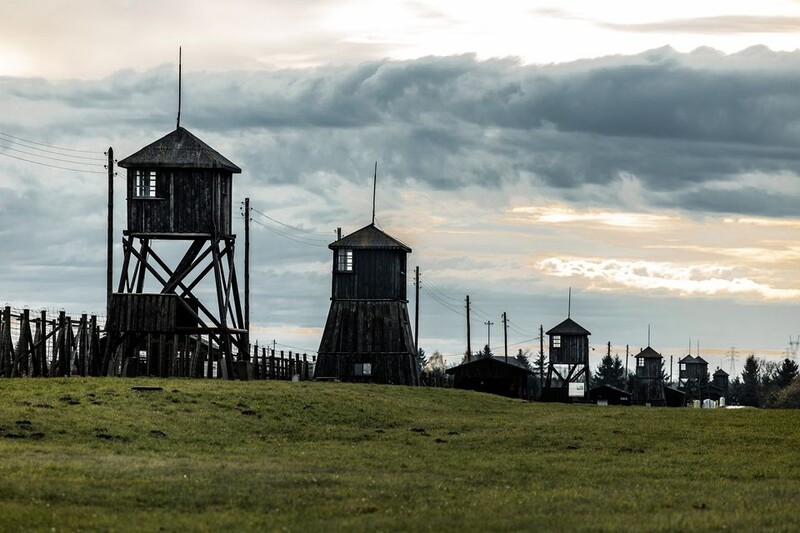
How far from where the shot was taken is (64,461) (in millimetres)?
31438

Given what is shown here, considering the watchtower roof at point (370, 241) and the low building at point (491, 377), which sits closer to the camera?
the watchtower roof at point (370, 241)

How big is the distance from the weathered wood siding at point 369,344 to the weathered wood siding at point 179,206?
75.4 ft

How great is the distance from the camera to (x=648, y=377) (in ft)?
580

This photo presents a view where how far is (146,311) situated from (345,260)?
2575cm

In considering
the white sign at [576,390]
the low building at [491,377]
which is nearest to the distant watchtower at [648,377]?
the white sign at [576,390]

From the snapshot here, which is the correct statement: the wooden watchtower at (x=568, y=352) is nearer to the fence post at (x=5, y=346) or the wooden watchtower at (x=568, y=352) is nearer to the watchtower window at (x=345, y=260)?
the watchtower window at (x=345, y=260)

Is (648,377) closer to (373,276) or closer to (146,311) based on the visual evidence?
(373,276)

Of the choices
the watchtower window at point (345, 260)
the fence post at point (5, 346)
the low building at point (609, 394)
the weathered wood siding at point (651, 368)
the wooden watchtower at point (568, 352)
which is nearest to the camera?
the fence post at point (5, 346)

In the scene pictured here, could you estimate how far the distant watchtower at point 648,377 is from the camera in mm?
169875

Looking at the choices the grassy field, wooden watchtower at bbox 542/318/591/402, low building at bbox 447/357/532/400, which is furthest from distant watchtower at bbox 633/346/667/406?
the grassy field

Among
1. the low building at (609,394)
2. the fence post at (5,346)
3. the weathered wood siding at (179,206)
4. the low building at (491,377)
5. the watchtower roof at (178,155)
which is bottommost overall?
the low building at (609,394)

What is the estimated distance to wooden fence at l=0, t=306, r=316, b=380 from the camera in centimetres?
5678

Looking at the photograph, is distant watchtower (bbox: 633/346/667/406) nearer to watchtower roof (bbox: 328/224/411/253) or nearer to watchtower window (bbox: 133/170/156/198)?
watchtower roof (bbox: 328/224/411/253)

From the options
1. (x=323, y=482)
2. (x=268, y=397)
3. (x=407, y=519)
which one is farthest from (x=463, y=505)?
(x=268, y=397)
